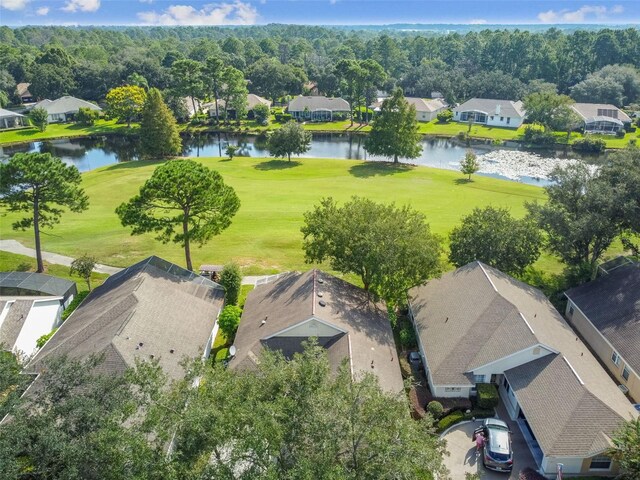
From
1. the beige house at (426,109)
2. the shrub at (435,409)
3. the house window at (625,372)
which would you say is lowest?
the shrub at (435,409)

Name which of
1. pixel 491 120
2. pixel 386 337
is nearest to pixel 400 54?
pixel 491 120

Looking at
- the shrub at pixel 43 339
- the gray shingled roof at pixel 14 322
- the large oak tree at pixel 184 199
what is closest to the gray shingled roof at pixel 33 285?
the gray shingled roof at pixel 14 322

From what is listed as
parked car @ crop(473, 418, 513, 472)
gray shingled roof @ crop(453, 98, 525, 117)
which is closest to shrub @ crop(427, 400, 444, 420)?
parked car @ crop(473, 418, 513, 472)

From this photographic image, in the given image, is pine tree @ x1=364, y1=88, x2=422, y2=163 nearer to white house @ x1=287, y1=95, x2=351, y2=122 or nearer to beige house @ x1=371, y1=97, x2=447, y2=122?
beige house @ x1=371, y1=97, x2=447, y2=122

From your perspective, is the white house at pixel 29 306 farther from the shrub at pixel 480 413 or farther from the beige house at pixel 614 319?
the beige house at pixel 614 319

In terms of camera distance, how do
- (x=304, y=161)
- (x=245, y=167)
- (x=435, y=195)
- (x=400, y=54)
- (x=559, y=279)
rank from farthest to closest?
(x=400, y=54)
(x=304, y=161)
(x=245, y=167)
(x=435, y=195)
(x=559, y=279)

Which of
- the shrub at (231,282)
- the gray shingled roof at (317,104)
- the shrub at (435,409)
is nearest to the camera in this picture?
the shrub at (435,409)

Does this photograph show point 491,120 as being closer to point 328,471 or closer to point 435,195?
point 435,195
